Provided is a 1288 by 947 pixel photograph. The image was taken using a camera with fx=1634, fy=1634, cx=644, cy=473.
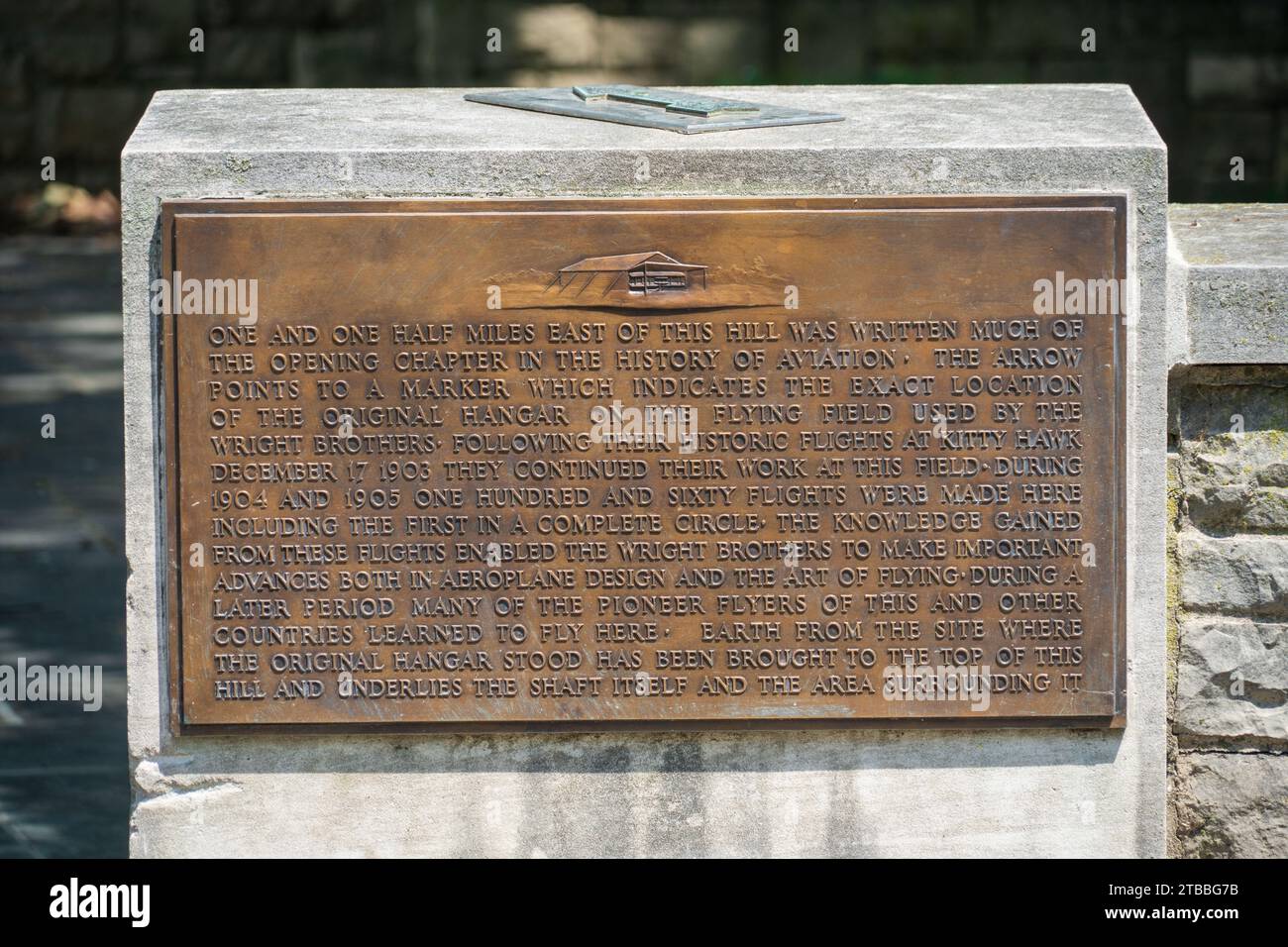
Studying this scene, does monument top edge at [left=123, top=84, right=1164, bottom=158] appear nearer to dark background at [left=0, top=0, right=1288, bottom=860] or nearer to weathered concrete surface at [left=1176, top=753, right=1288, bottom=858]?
weathered concrete surface at [left=1176, top=753, right=1288, bottom=858]

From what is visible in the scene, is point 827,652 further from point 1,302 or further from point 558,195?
point 1,302

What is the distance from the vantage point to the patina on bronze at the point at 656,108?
4133 millimetres

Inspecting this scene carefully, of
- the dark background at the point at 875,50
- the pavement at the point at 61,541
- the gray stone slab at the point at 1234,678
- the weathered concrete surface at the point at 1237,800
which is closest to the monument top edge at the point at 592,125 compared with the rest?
the gray stone slab at the point at 1234,678

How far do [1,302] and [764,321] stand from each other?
890 cm

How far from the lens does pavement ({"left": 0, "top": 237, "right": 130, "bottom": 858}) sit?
17.0 ft

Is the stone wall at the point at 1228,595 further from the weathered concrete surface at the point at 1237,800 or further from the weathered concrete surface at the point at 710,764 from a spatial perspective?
the weathered concrete surface at the point at 710,764

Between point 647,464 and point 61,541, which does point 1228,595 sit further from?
point 61,541

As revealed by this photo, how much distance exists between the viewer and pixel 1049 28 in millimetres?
10328

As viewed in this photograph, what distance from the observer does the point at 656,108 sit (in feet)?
14.3

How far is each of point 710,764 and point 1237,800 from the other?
136 cm

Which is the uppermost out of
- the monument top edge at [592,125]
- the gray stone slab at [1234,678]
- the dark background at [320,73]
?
the dark background at [320,73]

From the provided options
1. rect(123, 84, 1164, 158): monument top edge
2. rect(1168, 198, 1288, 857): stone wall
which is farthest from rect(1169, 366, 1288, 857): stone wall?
rect(123, 84, 1164, 158): monument top edge

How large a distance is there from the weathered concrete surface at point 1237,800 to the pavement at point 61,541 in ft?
10.0

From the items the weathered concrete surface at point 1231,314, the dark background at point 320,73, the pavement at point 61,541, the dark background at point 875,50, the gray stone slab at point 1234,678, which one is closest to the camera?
the weathered concrete surface at point 1231,314
